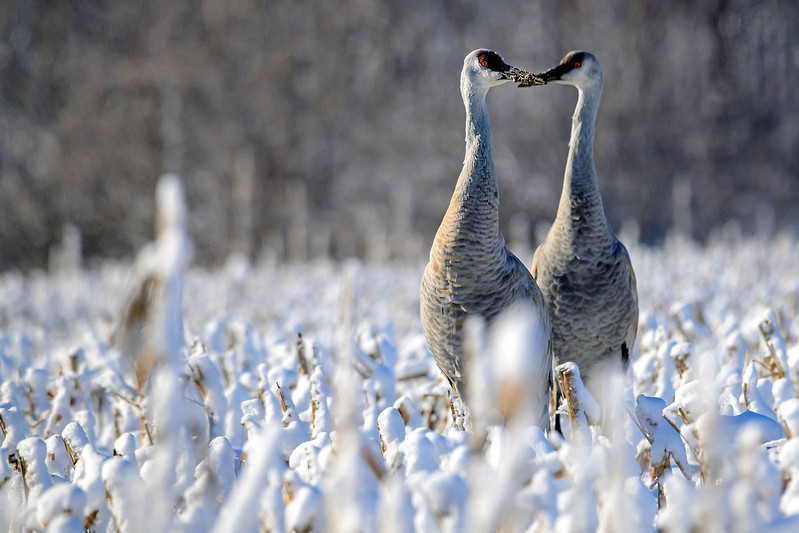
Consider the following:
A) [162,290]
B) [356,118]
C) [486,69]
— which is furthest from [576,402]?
[356,118]

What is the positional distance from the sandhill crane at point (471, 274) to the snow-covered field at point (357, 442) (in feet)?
0.58

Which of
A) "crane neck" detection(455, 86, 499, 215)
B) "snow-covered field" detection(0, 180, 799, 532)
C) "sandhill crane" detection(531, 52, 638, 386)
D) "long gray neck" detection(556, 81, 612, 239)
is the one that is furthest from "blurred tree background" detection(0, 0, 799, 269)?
"crane neck" detection(455, 86, 499, 215)

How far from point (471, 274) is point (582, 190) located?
0.89 m

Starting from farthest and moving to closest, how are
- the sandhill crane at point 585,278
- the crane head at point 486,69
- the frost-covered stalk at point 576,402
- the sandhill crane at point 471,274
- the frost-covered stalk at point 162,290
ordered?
the sandhill crane at point 585,278
the crane head at point 486,69
the sandhill crane at point 471,274
the frost-covered stalk at point 576,402
the frost-covered stalk at point 162,290

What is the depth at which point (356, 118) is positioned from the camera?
17.0 metres

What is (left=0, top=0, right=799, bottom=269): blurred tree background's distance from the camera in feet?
43.0

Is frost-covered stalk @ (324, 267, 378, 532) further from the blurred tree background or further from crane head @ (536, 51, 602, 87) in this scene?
the blurred tree background

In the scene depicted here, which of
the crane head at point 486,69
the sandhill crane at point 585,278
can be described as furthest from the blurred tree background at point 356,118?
the crane head at point 486,69

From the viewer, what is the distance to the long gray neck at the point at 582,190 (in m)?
2.81

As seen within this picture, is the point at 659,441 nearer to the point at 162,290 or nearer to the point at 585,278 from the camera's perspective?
the point at 585,278

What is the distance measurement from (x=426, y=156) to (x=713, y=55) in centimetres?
624

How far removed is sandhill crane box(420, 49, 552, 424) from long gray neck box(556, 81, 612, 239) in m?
0.53

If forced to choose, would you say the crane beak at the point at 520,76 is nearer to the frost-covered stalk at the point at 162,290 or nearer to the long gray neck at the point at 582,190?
the long gray neck at the point at 582,190

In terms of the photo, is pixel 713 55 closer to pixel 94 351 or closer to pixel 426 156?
pixel 426 156
